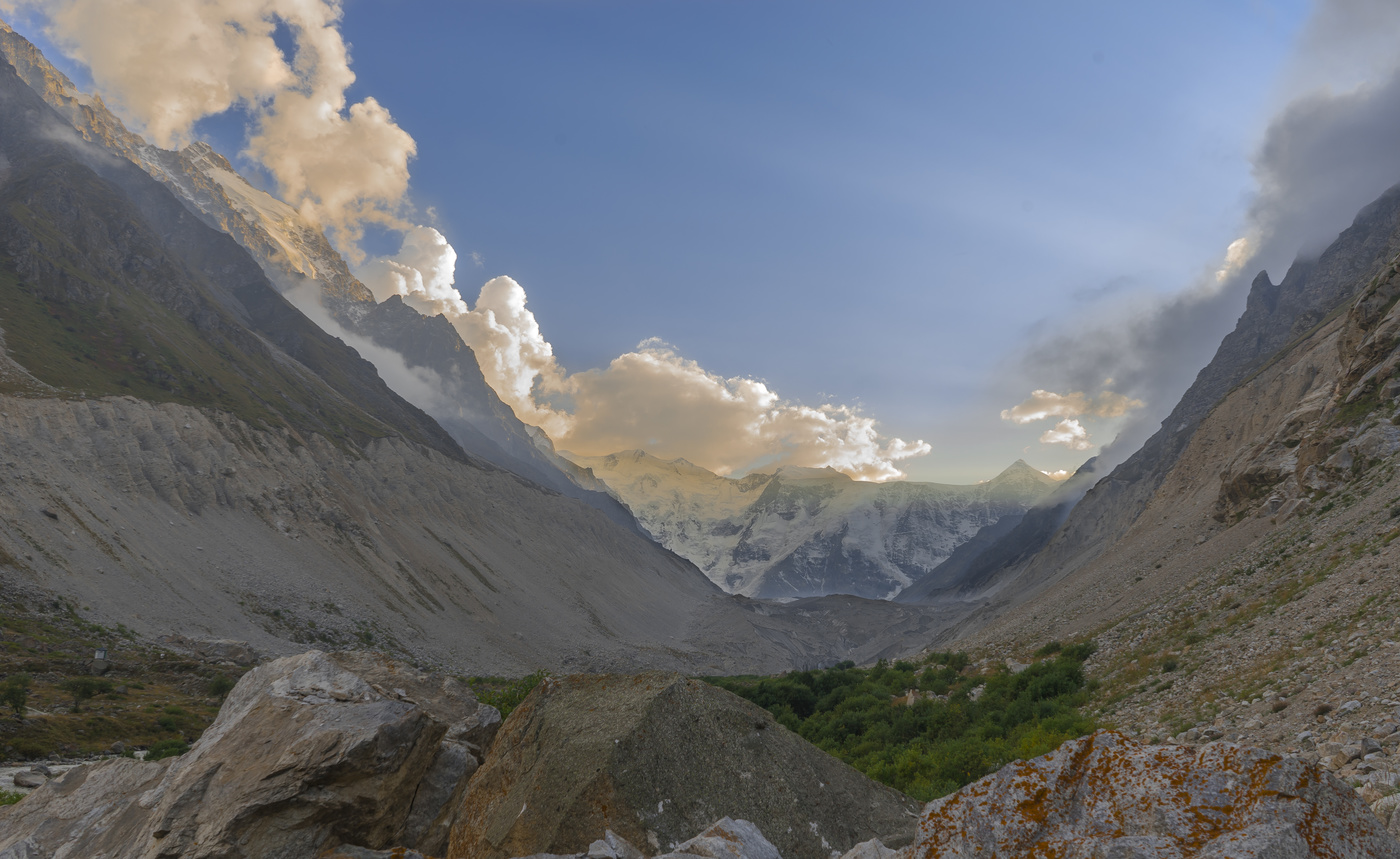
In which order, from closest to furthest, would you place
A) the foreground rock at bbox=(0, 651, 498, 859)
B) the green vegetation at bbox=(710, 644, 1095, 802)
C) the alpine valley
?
the alpine valley
the foreground rock at bbox=(0, 651, 498, 859)
the green vegetation at bbox=(710, 644, 1095, 802)

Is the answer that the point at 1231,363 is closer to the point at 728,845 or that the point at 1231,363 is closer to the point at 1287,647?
the point at 1287,647

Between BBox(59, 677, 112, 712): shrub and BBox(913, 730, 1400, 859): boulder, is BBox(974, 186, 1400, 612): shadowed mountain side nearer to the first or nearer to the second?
BBox(913, 730, 1400, 859): boulder

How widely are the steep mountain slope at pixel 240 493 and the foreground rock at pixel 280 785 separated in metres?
49.2

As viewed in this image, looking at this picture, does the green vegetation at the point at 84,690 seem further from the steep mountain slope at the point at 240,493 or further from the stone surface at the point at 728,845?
the stone surface at the point at 728,845

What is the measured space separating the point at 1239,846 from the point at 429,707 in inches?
428

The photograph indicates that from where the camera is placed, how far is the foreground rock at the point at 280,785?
7801 millimetres

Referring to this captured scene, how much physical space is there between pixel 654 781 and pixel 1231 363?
492 ft

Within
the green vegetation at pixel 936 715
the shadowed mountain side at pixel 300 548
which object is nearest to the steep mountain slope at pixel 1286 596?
the green vegetation at pixel 936 715

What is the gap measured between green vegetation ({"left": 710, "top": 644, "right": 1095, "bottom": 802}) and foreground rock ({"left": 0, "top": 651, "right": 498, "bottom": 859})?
31.3ft

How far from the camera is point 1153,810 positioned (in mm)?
4227

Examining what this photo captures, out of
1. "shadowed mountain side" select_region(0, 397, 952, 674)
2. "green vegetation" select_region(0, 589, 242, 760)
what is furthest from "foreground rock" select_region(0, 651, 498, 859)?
"shadowed mountain side" select_region(0, 397, 952, 674)

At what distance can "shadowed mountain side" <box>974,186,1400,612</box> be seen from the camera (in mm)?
97500

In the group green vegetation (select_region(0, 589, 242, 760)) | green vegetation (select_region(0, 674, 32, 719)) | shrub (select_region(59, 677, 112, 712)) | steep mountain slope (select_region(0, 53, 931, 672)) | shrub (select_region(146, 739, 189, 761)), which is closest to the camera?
shrub (select_region(146, 739, 189, 761))

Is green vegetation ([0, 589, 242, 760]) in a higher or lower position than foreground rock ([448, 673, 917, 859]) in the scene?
lower
